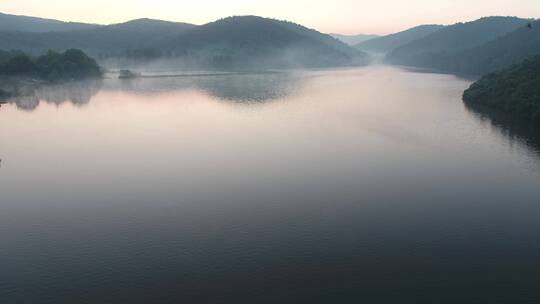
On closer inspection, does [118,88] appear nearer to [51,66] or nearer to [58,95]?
[58,95]

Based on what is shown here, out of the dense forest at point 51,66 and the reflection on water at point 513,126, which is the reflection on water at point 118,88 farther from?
the reflection on water at point 513,126

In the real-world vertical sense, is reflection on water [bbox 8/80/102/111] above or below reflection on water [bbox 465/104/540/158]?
above

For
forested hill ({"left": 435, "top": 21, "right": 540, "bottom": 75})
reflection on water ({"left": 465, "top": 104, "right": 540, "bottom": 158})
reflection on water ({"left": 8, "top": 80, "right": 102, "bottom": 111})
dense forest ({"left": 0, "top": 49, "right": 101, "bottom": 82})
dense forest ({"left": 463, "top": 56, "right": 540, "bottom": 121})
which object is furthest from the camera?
forested hill ({"left": 435, "top": 21, "right": 540, "bottom": 75})

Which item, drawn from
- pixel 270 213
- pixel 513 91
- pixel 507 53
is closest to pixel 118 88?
pixel 513 91

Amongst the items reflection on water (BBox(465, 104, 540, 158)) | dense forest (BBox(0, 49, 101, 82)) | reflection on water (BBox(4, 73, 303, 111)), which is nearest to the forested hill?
reflection on water (BBox(4, 73, 303, 111))

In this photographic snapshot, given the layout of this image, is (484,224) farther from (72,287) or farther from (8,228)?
(8,228)

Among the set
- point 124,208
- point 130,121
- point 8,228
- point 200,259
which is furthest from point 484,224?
point 130,121

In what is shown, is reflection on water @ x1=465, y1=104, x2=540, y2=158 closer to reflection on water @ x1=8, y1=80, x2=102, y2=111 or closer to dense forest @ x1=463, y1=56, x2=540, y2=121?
dense forest @ x1=463, y1=56, x2=540, y2=121
